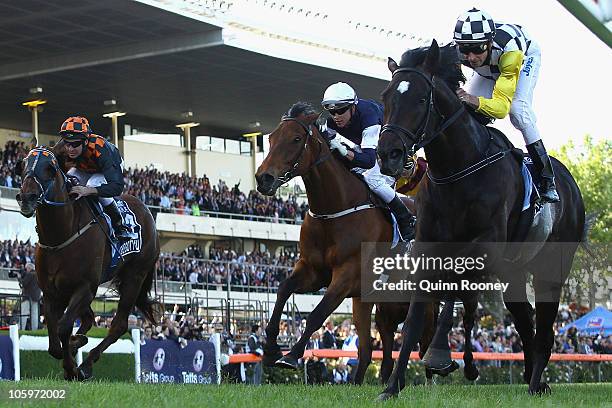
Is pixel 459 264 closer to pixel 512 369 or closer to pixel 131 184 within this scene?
pixel 512 369

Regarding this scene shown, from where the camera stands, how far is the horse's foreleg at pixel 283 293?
29.7 ft

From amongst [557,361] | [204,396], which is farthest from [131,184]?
[204,396]

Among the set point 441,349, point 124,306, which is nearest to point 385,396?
point 441,349

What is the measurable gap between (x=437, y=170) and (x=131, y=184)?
31.2 meters

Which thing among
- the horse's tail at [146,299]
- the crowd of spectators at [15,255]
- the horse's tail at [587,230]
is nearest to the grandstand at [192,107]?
the crowd of spectators at [15,255]

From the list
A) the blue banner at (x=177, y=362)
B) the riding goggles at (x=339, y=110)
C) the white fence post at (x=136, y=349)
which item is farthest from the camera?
the blue banner at (x=177, y=362)

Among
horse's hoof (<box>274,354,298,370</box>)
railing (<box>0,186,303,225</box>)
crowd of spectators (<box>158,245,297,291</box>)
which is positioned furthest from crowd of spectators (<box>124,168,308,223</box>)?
horse's hoof (<box>274,354,298,370</box>)

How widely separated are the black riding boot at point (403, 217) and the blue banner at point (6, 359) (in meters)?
5.59

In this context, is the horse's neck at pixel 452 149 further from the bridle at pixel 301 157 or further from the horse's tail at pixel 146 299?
the horse's tail at pixel 146 299

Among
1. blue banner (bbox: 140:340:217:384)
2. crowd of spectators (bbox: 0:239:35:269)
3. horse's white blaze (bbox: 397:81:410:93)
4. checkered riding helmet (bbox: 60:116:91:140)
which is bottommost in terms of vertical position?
blue banner (bbox: 140:340:217:384)

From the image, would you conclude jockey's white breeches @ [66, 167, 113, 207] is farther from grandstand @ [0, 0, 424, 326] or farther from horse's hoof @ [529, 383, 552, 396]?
grandstand @ [0, 0, 424, 326]

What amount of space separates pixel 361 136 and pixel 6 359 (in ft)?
18.7

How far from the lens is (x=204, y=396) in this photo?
23.0 feet

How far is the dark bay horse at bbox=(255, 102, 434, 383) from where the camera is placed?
31.0 ft
